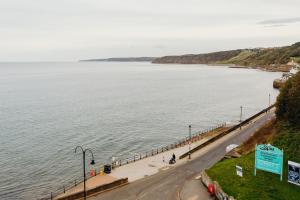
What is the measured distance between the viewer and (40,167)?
47562 millimetres

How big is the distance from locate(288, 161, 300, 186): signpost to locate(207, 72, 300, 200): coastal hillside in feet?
1.37

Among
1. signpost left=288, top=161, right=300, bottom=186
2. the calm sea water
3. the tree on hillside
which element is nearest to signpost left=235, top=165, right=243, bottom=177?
signpost left=288, top=161, right=300, bottom=186

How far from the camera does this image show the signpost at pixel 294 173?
27469 millimetres

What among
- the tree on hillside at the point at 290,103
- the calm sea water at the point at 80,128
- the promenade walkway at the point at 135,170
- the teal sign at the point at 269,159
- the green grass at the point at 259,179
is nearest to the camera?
the green grass at the point at 259,179

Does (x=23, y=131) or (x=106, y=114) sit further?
(x=106, y=114)

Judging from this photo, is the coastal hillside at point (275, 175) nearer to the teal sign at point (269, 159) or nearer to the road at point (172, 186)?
the teal sign at point (269, 159)

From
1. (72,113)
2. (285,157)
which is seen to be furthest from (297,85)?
(72,113)

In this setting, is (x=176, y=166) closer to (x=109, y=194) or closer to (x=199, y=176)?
(x=199, y=176)

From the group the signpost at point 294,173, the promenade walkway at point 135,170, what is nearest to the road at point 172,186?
the promenade walkway at point 135,170

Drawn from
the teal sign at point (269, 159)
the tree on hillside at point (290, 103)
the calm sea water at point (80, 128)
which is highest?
the tree on hillside at point (290, 103)

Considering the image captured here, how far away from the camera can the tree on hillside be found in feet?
128

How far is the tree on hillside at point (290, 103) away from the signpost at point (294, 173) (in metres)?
11.3

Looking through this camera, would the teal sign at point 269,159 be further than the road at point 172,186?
No

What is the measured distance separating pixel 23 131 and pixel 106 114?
25585mm
